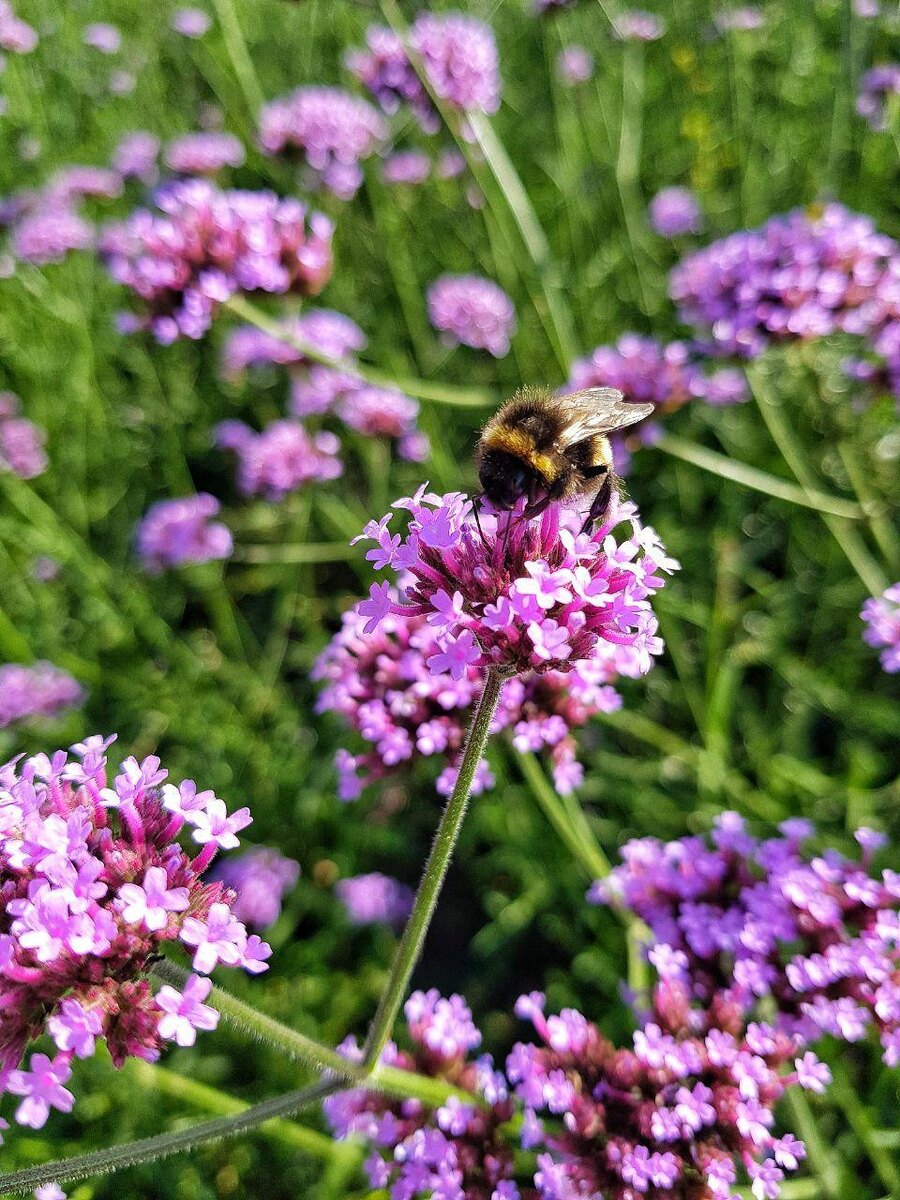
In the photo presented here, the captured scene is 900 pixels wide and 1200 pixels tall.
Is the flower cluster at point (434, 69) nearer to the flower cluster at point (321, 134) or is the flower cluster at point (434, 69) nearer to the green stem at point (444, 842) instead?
the flower cluster at point (321, 134)

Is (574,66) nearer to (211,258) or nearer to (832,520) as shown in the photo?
(211,258)

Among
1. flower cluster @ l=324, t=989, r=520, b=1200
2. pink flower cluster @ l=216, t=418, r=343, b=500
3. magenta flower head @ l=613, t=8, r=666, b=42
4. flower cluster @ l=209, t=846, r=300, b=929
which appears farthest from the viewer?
magenta flower head @ l=613, t=8, r=666, b=42

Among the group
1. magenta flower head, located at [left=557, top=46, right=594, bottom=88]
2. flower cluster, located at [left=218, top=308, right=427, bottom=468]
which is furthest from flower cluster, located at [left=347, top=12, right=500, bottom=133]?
flower cluster, located at [left=218, top=308, right=427, bottom=468]

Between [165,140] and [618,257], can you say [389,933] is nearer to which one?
[618,257]

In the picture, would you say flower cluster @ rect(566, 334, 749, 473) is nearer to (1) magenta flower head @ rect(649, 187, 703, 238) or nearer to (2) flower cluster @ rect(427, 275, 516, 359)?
(2) flower cluster @ rect(427, 275, 516, 359)

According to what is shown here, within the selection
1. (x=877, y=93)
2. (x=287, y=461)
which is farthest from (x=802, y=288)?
(x=287, y=461)

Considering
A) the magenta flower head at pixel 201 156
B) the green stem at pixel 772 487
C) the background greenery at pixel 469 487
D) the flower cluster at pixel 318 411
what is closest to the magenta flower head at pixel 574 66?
the background greenery at pixel 469 487
